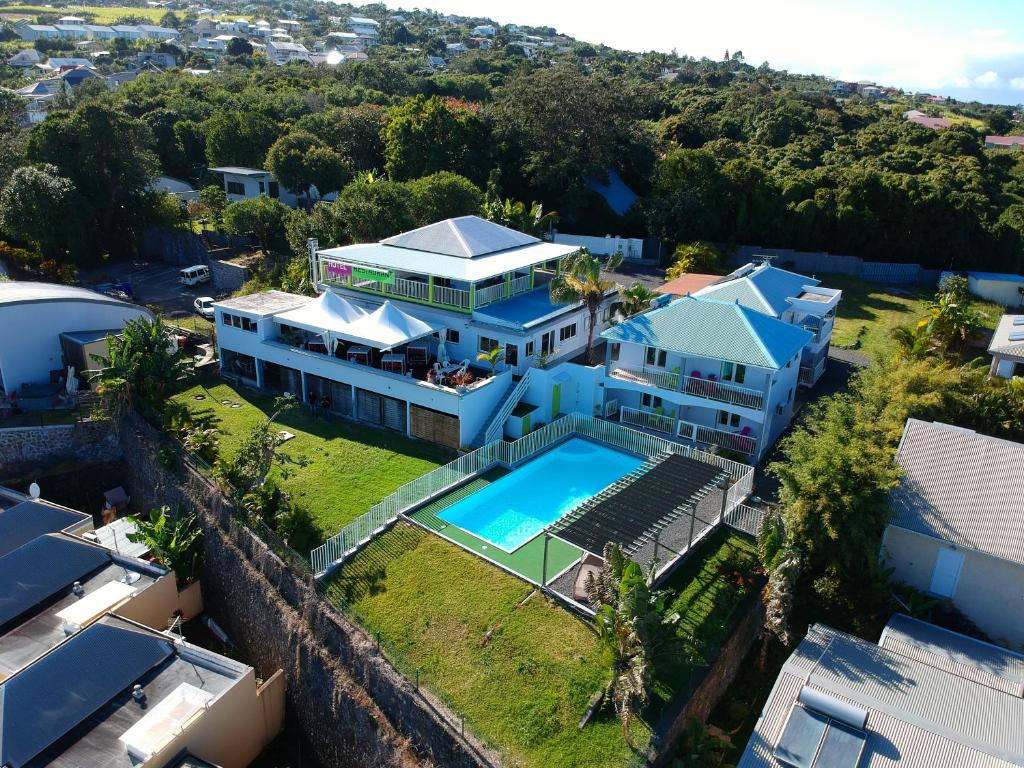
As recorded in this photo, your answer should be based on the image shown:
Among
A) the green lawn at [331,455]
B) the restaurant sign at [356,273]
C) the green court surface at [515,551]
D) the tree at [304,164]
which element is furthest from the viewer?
the tree at [304,164]

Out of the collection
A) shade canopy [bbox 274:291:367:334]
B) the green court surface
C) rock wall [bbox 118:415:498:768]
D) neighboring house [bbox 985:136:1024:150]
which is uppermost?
neighboring house [bbox 985:136:1024:150]

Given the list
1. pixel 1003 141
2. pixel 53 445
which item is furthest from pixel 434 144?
pixel 1003 141

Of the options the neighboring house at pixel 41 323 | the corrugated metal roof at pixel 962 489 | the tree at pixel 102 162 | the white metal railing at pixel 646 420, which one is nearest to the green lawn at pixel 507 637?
the corrugated metal roof at pixel 962 489

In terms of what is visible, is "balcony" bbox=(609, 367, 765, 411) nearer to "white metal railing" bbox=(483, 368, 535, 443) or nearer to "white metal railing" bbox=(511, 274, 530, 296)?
"white metal railing" bbox=(483, 368, 535, 443)

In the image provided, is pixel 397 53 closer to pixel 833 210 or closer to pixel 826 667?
pixel 833 210

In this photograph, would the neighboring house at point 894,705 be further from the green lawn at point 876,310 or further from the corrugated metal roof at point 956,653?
the green lawn at point 876,310

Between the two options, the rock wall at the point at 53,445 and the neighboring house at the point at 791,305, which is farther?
the neighboring house at the point at 791,305

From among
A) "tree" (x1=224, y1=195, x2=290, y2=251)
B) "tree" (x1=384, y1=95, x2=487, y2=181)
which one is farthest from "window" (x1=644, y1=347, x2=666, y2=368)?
"tree" (x1=384, y1=95, x2=487, y2=181)
